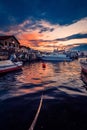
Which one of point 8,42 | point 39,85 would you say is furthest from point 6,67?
point 8,42

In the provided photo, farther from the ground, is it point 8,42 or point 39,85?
point 8,42

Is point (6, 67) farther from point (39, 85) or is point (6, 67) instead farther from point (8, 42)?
point (8, 42)

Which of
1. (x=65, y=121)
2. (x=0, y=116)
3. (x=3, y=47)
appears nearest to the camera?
(x=65, y=121)

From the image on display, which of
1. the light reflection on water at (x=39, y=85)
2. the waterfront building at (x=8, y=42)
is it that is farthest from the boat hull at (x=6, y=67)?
the waterfront building at (x=8, y=42)

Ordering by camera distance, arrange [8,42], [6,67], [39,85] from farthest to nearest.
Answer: [8,42]
[6,67]
[39,85]

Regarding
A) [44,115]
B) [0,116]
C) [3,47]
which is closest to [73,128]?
[44,115]

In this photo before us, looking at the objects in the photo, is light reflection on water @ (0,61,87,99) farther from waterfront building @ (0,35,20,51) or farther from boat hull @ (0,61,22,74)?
waterfront building @ (0,35,20,51)

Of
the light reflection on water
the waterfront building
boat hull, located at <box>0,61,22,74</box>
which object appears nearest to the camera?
the light reflection on water

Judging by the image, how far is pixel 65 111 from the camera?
8.75m

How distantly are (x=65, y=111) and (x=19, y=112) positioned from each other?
2.86m

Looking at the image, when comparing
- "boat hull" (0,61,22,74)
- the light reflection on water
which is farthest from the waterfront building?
the light reflection on water

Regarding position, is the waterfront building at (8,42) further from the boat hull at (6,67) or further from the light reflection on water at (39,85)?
the light reflection on water at (39,85)

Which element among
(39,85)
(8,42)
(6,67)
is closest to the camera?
(39,85)

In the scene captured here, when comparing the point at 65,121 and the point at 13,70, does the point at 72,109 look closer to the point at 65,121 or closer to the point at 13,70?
the point at 65,121
